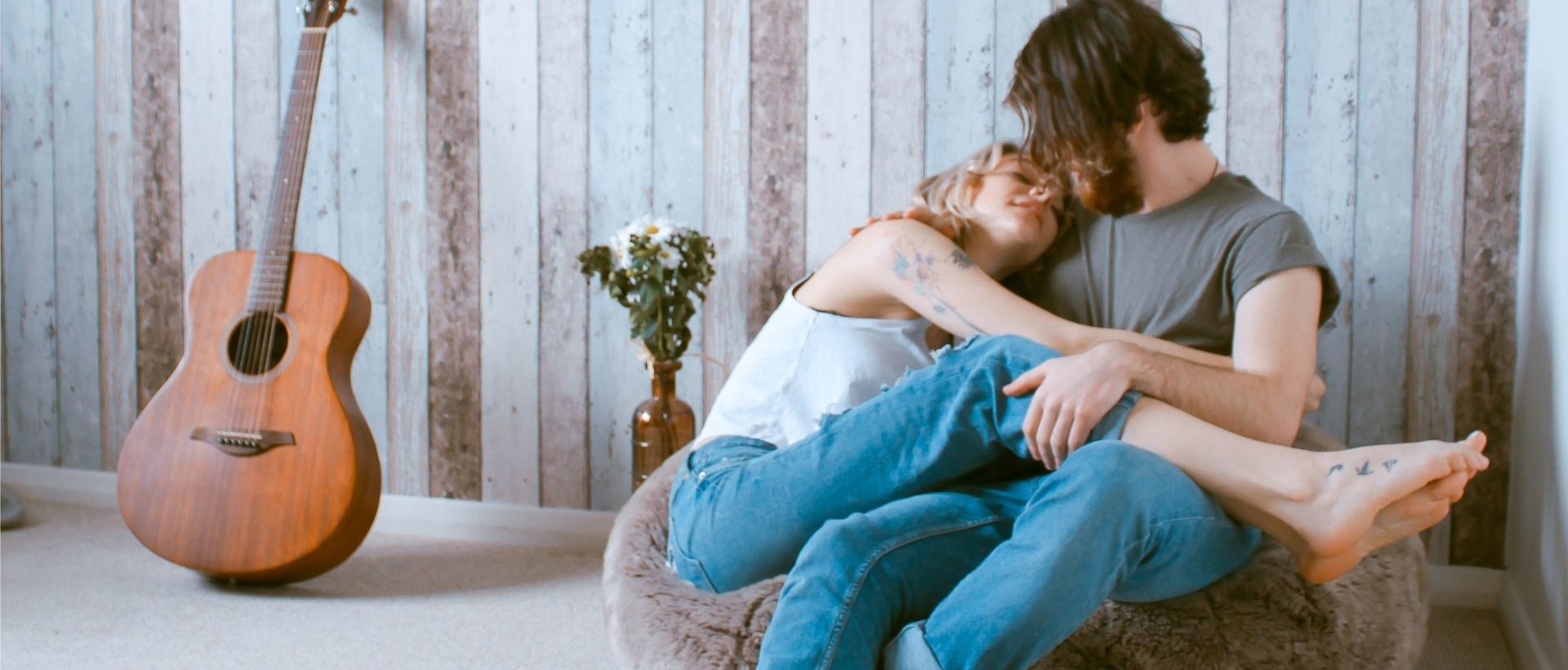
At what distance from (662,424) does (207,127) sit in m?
1.29

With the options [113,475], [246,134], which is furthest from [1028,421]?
[113,475]

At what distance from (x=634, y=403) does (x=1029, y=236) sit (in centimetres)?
101

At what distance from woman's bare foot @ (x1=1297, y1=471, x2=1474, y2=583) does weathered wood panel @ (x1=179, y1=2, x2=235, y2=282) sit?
7.63 ft

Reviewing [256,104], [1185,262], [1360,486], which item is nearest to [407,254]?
[256,104]

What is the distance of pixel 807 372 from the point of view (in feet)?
5.25

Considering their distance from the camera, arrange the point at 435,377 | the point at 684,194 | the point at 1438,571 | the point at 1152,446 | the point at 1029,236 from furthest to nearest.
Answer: the point at 435,377
the point at 684,194
the point at 1438,571
the point at 1029,236
the point at 1152,446

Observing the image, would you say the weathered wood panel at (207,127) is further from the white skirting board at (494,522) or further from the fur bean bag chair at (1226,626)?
the fur bean bag chair at (1226,626)

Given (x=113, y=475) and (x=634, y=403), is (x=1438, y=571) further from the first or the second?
(x=113, y=475)

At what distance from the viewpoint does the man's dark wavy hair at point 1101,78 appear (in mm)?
1585

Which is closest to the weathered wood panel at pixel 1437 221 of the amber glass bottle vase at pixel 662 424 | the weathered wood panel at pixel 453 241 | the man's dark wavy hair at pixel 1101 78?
the man's dark wavy hair at pixel 1101 78

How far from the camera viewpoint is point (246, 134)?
2.61 metres

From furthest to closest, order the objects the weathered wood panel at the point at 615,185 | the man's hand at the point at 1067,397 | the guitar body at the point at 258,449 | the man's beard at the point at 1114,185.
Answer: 1. the weathered wood panel at the point at 615,185
2. the guitar body at the point at 258,449
3. the man's beard at the point at 1114,185
4. the man's hand at the point at 1067,397

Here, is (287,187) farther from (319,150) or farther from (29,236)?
(29,236)

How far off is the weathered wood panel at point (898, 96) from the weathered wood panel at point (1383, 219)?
755 millimetres
